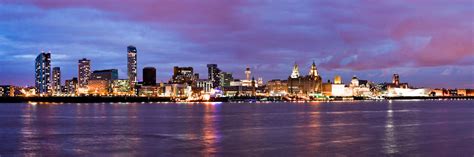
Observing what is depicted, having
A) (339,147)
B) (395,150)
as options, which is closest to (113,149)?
(339,147)

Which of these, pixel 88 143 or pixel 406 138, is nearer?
pixel 88 143

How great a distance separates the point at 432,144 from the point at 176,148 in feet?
44.7

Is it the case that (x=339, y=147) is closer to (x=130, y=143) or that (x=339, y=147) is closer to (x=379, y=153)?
(x=379, y=153)

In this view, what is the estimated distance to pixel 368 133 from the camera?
4169 cm

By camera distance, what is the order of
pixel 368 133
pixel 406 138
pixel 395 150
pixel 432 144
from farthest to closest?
pixel 368 133 < pixel 406 138 < pixel 432 144 < pixel 395 150

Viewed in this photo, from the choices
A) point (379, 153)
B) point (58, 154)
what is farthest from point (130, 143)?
point (379, 153)

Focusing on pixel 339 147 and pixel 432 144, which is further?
pixel 432 144

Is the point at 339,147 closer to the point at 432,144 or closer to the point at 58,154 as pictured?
the point at 432,144

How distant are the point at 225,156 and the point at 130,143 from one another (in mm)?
8523

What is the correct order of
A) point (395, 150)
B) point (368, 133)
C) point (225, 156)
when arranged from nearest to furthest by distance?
point (225, 156) → point (395, 150) → point (368, 133)

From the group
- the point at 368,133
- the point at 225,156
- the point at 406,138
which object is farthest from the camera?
the point at 368,133

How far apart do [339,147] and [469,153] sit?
6151 millimetres

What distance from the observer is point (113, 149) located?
30.8 metres

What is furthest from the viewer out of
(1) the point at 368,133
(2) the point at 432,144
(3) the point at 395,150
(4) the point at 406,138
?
(1) the point at 368,133
